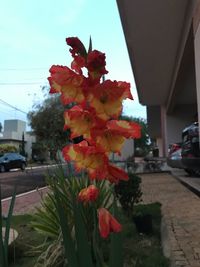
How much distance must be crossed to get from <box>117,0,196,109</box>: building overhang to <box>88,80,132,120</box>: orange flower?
29.2ft

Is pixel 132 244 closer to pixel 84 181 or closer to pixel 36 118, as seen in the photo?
pixel 84 181

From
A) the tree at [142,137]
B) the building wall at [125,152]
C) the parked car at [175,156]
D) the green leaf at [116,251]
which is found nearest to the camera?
the green leaf at [116,251]

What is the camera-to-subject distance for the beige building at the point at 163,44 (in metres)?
11.0

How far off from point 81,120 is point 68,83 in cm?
16

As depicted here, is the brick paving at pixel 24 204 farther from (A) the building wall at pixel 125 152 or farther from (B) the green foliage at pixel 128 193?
(B) the green foliage at pixel 128 193

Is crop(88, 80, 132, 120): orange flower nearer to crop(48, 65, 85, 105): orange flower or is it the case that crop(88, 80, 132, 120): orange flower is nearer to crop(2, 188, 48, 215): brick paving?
crop(48, 65, 85, 105): orange flower

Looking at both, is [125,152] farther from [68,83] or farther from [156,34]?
[68,83]

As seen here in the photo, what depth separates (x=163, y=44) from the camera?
1469cm

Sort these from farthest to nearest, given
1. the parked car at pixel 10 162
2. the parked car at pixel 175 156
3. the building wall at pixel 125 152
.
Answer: the parked car at pixel 10 162 → the parked car at pixel 175 156 → the building wall at pixel 125 152

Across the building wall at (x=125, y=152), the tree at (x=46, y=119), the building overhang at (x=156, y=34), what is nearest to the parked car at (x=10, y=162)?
the tree at (x=46, y=119)

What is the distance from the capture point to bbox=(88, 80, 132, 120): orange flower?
70.1 inches

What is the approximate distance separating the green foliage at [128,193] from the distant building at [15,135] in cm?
6327

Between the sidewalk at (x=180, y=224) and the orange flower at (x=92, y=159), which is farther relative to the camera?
the sidewalk at (x=180, y=224)

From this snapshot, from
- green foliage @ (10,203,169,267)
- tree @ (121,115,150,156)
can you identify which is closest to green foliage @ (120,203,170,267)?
green foliage @ (10,203,169,267)
